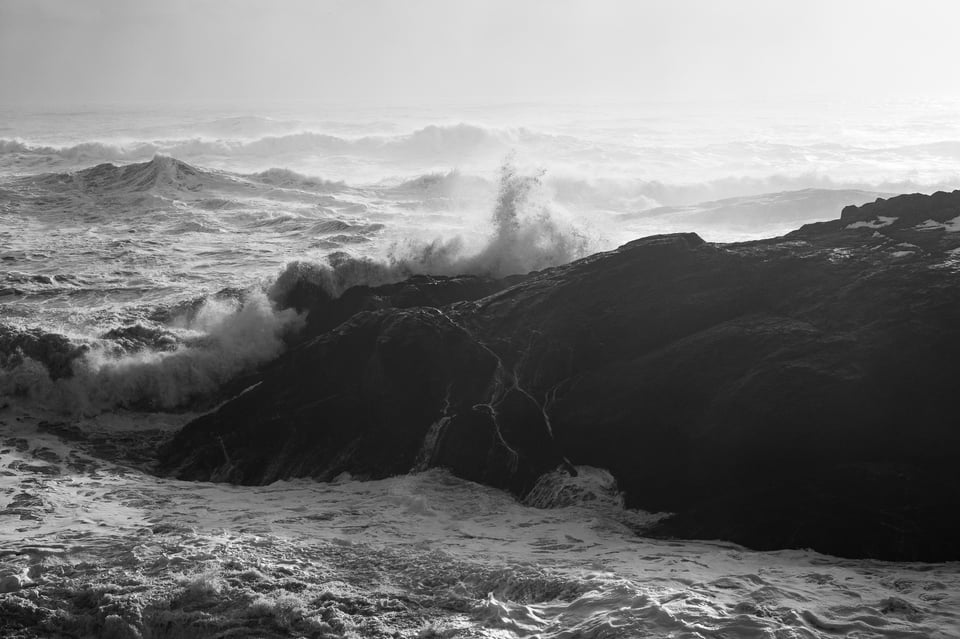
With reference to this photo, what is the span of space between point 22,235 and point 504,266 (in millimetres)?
17458

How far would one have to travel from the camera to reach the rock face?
8.95 metres

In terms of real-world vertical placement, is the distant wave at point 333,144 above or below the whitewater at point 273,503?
above

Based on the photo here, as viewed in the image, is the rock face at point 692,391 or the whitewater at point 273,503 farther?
the rock face at point 692,391

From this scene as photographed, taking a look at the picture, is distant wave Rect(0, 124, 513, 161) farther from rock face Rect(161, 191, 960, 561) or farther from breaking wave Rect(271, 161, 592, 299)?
rock face Rect(161, 191, 960, 561)

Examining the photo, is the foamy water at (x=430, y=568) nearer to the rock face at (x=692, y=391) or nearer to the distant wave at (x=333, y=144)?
the rock face at (x=692, y=391)

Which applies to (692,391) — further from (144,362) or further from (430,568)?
(144,362)

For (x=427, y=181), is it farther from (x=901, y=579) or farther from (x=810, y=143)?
(x=901, y=579)

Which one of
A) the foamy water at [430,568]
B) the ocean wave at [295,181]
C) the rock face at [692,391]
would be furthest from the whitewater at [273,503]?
the ocean wave at [295,181]

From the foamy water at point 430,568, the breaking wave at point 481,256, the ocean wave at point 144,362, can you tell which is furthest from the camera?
the breaking wave at point 481,256

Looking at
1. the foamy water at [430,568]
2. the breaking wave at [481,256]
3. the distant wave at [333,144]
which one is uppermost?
the distant wave at [333,144]

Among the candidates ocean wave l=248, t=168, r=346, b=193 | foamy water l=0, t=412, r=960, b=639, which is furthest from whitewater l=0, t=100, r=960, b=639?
ocean wave l=248, t=168, r=346, b=193

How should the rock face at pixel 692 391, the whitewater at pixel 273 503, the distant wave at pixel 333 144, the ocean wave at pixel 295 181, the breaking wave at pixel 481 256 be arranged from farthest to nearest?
1. the distant wave at pixel 333 144
2. the ocean wave at pixel 295 181
3. the breaking wave at pixel 481 256
4. the rock face at pixel 692 391
5. the whitewater at pixel 273 503

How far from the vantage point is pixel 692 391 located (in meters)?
10.5

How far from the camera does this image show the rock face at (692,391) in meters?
8.95
